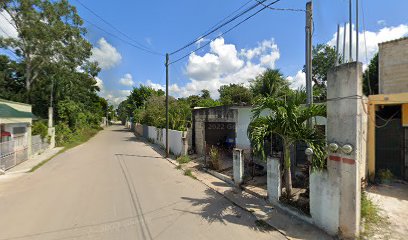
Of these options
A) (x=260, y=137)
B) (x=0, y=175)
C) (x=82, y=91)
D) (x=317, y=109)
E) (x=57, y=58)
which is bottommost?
(x=0, y=175)

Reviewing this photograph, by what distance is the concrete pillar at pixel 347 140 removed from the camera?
4.37m

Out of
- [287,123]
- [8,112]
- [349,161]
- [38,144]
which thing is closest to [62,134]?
[38,144]

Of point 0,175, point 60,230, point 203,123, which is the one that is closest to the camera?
point 60,230

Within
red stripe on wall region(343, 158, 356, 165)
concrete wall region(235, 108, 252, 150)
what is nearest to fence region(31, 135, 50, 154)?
concrete wall region(235, 108, 252, 150)

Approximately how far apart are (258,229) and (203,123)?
9.17m

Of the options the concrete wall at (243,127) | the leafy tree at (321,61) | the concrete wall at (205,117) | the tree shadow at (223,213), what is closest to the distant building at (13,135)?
the concrete wall at (205,117)

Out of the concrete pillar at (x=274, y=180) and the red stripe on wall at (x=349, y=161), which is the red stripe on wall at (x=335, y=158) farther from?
the concrete pillar at (x=274, y=180)

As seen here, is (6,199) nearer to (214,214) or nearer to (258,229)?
(214,214)

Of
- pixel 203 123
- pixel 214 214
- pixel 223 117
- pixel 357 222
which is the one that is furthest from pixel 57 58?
pixel 357 222

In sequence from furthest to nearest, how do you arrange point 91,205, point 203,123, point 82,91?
point 82,91 → point 203,123 → point 91,205

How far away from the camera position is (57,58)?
23328 mm

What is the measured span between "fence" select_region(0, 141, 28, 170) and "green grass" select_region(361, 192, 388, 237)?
44.6 feet

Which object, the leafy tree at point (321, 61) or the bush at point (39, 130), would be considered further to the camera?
→ the leafy tree at point (321, 61)

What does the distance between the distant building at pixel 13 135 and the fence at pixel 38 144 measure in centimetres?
80
